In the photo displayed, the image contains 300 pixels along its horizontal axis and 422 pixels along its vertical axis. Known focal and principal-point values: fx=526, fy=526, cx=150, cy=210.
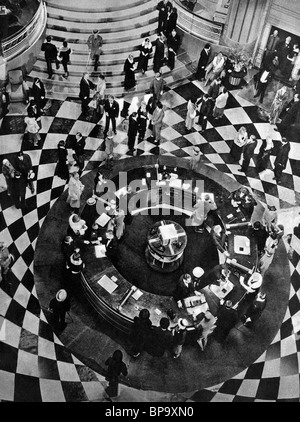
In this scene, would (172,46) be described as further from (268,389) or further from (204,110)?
(268,389)

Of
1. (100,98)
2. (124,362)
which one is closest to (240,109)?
(100,98)

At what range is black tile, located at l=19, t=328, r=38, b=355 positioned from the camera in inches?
427

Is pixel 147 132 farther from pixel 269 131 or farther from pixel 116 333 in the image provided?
pixel 116 333

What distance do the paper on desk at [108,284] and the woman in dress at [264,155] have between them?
5.64m

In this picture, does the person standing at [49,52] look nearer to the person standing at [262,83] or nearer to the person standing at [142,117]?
the person standing at [142,117]

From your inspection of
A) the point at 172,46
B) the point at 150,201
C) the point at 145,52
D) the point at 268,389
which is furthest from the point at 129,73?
the point at 268,389

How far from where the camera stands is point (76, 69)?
16203 mm

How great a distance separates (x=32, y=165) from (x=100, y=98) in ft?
9.19

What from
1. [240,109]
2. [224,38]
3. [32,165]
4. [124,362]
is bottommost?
[124,362]

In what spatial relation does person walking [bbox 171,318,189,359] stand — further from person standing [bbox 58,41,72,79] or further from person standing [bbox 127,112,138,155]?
person standing [bbox 58,41,72,79]

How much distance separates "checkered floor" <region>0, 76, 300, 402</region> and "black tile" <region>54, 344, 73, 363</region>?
0.07ft

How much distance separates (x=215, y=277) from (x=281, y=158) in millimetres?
4298

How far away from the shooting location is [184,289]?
36.8ft

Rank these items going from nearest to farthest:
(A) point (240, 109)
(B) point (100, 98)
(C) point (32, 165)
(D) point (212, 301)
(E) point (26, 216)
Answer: (D) point (212, 301), (E) point (26, 216), (C) point (32, 165), (B) point (100, 98), (A) point (240, 109)
